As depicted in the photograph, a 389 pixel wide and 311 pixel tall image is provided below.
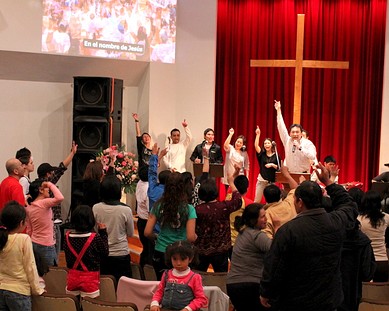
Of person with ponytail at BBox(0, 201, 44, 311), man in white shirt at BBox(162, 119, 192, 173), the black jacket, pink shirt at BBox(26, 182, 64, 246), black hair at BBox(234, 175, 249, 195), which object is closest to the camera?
the black jacket

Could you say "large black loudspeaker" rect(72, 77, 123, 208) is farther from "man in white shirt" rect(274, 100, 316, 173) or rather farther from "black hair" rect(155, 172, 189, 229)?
"black hair" rect(155, 172, 189, 229)

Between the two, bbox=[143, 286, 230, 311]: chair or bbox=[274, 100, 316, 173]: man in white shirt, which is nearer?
bbox=[143, 286, 230, 311]: chair

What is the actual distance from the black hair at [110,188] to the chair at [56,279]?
0.63 meters

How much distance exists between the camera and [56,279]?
15.1 feet

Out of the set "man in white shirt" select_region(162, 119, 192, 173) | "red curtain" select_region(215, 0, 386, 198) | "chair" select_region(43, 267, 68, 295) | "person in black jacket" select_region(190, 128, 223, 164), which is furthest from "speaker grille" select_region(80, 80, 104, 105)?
"chair" select_region(43, 267, 68, 295)

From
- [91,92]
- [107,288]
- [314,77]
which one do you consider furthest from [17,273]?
[314,77]

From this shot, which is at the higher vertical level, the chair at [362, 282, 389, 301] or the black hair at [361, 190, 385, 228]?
the black hair at [361, 190, 385, 228]

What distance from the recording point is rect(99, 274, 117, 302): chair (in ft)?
14.1

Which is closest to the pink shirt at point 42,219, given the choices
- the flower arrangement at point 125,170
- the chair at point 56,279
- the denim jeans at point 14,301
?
the chair at point 56,279

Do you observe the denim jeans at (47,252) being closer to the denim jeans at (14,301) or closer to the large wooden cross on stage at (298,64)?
the denim jeans at (14,301)

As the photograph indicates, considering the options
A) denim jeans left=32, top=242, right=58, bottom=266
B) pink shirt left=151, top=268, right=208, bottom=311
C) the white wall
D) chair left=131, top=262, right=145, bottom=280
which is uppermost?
the white wall

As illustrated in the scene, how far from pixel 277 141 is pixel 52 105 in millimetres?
3926

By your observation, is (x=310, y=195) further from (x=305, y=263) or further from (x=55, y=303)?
(x=55, y=303)

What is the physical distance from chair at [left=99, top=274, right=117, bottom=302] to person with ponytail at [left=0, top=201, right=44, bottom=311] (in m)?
0.57
